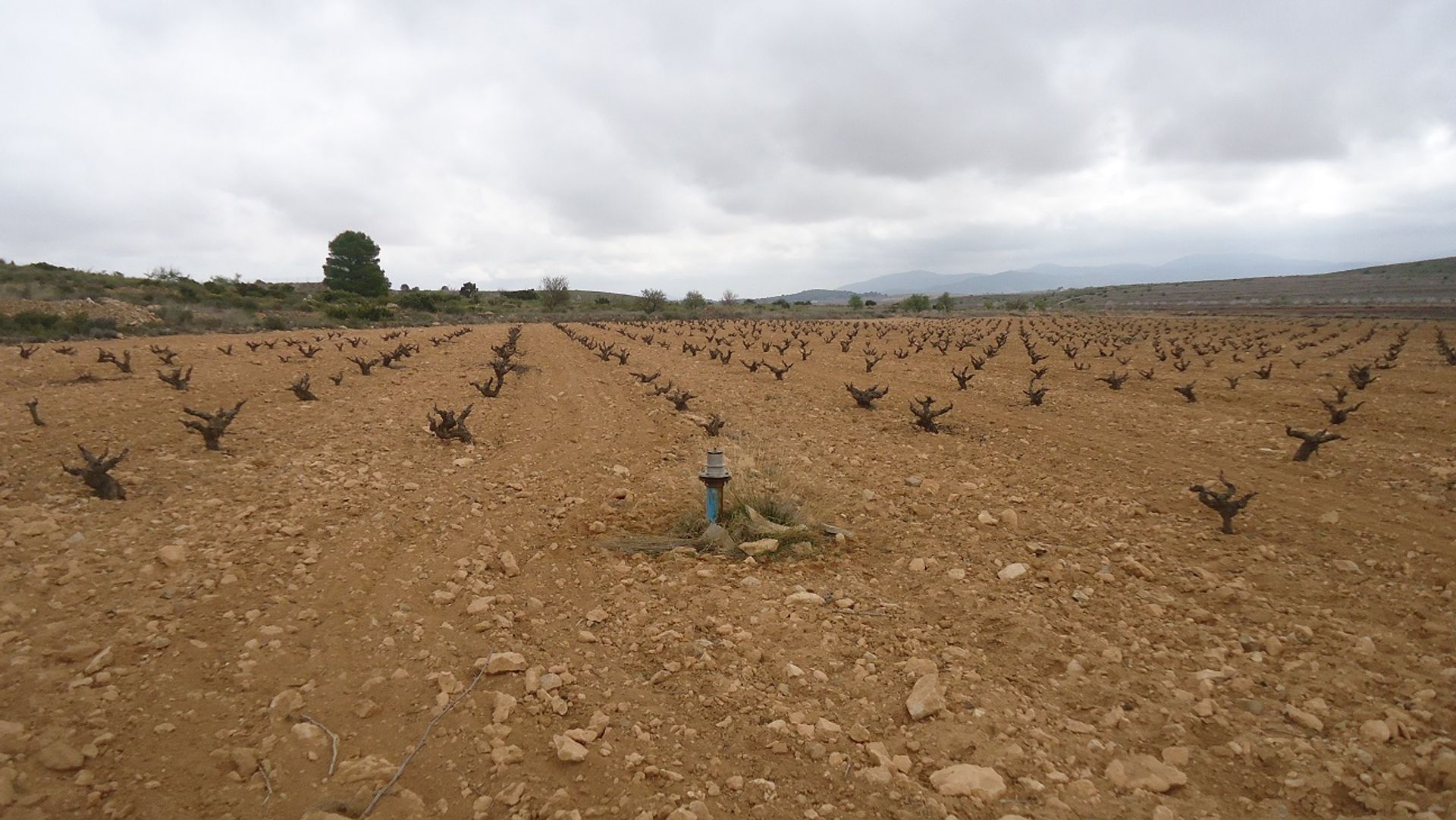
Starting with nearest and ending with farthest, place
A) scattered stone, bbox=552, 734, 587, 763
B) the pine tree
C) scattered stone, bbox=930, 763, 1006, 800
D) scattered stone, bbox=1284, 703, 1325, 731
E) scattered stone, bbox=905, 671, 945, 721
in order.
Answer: scattered stone, bbox=930, 763, 1006, 800, scattered stone, bbox=552, 734, 587, 763, scattered stone, bbox=1284, 703, 1325, 731, scattered stone, bbox=905, 671, 945, 721, the pine tree

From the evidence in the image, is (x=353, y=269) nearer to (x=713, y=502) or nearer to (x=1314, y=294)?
(x=713, y=502)

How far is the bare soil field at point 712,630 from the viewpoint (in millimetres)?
2434

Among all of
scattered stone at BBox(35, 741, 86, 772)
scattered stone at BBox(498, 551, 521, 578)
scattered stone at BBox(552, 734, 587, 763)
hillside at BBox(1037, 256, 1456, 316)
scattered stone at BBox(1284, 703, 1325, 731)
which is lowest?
scattered stone at BBox(1284, 703, 1325, 731)

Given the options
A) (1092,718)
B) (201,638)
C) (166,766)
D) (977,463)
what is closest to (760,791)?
(1092,718)

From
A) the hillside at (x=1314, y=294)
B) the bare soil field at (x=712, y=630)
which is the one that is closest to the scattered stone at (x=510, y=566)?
the bare soil field at (x=712, y=630)

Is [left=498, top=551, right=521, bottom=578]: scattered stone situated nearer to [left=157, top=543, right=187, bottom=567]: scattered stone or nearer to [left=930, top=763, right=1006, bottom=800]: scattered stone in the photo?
[left=157, top=543, right=187, bottom=567]: scattered stone

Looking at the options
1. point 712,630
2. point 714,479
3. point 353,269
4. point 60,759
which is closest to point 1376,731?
point 712,630

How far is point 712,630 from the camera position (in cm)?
357

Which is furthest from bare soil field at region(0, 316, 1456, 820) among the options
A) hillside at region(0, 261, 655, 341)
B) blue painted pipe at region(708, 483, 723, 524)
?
hillside at region(0, 261, 655, 341)

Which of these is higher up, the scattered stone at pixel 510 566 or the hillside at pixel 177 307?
the hillside at pixel 177 307

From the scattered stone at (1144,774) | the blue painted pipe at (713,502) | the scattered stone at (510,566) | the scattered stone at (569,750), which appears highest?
the blue painted pipe at (713,502)

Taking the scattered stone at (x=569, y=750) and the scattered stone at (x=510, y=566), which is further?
the scattered stone at (x=510, y=566)

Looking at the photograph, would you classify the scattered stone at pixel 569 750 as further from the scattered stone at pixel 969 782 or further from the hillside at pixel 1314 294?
the hillside at pixel 1314 294

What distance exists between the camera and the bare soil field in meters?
2.43
